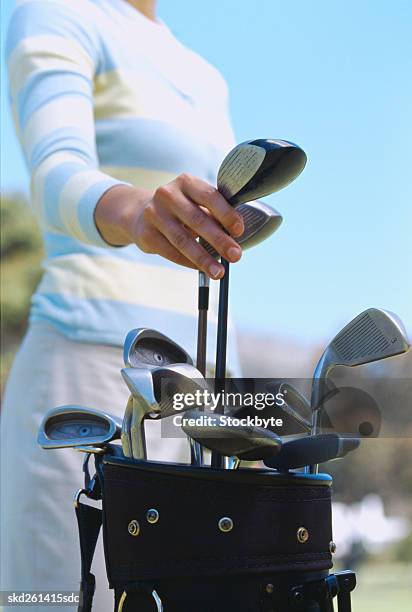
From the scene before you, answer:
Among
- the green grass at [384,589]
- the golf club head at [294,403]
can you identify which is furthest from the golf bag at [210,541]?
the green grass at [384,589]

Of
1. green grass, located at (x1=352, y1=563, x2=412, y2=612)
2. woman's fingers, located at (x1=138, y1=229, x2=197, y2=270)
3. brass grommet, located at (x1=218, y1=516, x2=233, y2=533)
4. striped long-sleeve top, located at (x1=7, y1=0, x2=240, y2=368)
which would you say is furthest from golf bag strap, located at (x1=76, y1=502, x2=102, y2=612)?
green grass, located at (x1=352, y1=563, x2=412, y2=612)

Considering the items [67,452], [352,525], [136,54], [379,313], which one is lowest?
[352,525]


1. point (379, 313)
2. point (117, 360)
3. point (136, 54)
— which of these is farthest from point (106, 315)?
point (379, 313)

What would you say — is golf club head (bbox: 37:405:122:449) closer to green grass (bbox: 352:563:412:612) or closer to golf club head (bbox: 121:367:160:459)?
golf club head (bbox: 121:367:160:459)

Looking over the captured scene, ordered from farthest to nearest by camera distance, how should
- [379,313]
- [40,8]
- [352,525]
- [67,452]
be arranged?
[352,525], [40,8], [67,452], [379,313]

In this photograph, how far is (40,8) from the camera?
1.33 m

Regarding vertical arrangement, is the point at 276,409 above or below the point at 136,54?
below

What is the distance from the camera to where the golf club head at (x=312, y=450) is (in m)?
0.75

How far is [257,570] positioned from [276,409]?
182 mm

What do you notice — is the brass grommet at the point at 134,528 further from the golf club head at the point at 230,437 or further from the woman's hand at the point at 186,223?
the woman's hand at the point at 186,223

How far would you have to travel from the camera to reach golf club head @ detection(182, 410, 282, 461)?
709 mm

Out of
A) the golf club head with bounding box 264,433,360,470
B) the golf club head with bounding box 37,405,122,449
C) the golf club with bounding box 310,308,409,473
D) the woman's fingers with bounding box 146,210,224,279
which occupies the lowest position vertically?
the golf club head with bounding box 264,433,360,470

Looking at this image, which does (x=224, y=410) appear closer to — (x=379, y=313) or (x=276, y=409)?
(x=276, y=409)

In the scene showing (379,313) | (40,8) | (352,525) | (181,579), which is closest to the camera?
(181,579)
